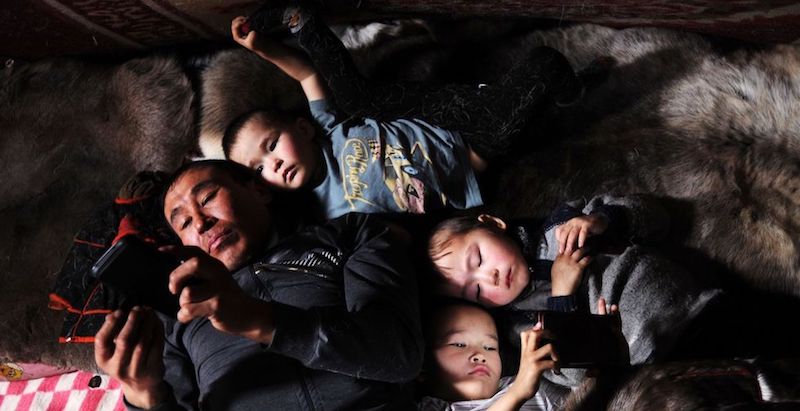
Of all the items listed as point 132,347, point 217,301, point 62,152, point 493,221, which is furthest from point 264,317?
point 62,152

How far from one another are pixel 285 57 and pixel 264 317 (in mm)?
686

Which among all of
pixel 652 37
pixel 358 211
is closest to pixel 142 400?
pixel 358 211

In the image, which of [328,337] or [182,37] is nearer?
[328,337]

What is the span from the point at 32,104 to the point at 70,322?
50cm

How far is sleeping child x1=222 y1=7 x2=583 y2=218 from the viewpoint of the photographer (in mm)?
1600

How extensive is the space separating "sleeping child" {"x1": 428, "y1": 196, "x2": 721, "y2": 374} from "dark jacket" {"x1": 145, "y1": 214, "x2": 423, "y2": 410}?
124 mm

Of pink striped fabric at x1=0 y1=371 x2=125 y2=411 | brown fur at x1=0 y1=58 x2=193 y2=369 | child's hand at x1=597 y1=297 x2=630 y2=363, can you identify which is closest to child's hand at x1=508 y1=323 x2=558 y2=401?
child's hand at x1=597 y1=297 x2=630 y2=363

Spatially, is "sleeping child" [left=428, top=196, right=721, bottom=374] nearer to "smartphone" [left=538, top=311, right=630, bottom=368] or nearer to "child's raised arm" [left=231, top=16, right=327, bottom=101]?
"smartphone" [left=538, top=311, right=630, bottom=368]

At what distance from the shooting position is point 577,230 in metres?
1.45

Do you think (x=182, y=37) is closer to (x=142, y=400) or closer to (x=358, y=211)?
(x=358, y=211)

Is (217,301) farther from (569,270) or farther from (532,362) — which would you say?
(569,270)

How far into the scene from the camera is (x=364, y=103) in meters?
1.67

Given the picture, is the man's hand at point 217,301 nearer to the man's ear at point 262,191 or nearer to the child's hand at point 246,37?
the man's ear at point 262,191

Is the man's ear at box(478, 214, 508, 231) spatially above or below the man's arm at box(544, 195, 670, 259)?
below
